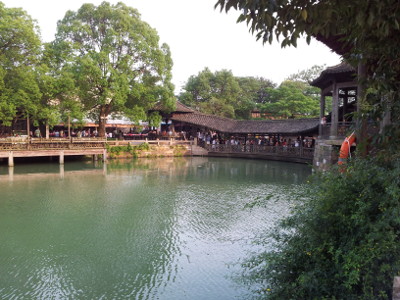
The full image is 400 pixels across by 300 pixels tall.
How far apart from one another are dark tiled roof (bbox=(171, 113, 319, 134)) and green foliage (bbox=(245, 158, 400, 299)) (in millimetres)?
18523

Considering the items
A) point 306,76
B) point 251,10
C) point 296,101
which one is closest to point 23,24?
point 251,10

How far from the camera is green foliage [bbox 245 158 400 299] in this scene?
3.17 metres

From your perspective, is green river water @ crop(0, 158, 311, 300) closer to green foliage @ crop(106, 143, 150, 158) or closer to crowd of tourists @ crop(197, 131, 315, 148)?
green foliage @ crop(106, 143, 150, 158)

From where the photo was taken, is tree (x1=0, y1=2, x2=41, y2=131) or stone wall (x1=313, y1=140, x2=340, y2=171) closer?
stone wall (x1=313, y1=140, x2=340, y2=171)

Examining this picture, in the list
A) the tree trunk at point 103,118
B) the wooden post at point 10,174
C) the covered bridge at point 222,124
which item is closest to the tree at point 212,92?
the covered bridge at point 222,124

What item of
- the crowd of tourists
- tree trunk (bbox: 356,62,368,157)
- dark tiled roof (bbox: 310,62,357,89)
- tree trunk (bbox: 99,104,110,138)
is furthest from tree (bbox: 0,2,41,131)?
tree trunk (bbox: 356,62,368,157)

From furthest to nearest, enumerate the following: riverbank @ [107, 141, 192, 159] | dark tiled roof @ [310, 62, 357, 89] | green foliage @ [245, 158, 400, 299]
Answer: riverbank @ [107, 141, 192, 159] → dark tiled roof @ [310, 62, 357, 89] → green foliage @ [245, 158, 400, 299]

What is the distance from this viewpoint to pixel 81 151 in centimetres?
1983

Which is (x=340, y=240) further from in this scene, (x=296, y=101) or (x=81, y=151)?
(x=296, y=101)

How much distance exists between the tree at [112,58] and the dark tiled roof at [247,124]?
11.1 ft

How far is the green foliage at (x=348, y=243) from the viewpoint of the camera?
3.17 m

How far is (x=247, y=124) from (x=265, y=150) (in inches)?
135

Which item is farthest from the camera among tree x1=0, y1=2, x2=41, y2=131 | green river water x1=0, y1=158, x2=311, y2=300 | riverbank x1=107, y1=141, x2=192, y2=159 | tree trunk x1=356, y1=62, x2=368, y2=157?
riverbank x1=107, y1=141, x2=192, y2=159

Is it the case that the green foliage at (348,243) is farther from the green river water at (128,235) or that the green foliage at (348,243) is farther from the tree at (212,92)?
the tree at (212,92)
